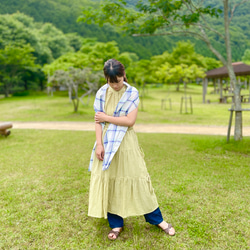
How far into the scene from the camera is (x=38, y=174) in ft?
14.8

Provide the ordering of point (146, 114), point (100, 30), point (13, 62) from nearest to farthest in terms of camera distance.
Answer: point (146, 114)
point (13, 62)
point (100, 30)

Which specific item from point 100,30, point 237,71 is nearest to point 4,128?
point 237,71

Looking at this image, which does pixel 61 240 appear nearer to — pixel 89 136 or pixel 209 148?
pixel 209 148

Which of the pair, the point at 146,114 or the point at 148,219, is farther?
the point at 146,114

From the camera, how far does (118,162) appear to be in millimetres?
2361

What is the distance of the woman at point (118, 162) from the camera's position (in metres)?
2.33

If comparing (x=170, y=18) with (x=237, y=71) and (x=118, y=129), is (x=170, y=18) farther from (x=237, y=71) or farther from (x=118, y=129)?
(x=237, y=71)

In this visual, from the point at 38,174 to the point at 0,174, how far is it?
2.36 ft

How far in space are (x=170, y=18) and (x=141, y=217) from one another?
5.48 meters

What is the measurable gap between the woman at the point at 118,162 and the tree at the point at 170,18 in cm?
428

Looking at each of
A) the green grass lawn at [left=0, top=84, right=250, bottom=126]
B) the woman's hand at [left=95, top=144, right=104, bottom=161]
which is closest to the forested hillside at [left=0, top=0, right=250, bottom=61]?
the green grass lawn at [left=0, top=84, right=250, bottom=126]

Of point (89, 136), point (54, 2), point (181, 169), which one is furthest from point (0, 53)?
point (54, 2)

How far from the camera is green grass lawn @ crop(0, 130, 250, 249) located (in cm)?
245

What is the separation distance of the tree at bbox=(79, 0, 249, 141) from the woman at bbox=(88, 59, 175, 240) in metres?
4.28
